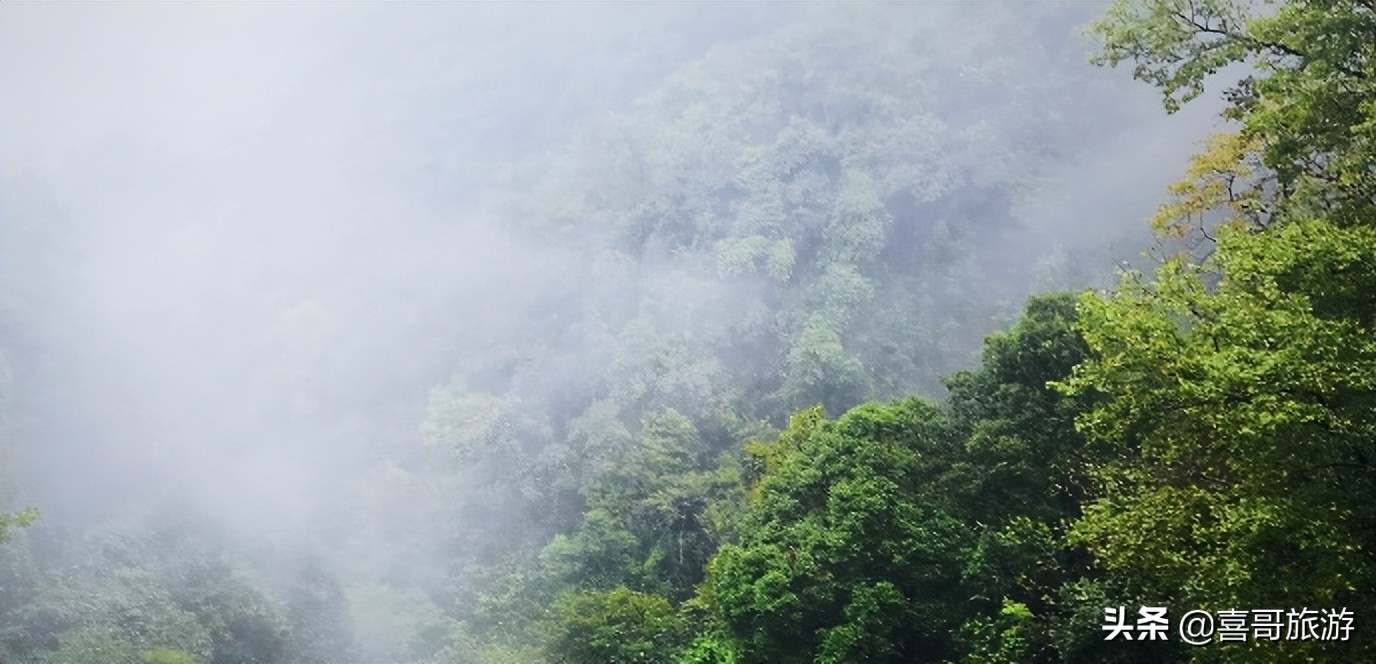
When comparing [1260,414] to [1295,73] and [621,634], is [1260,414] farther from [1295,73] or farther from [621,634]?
[621,634]

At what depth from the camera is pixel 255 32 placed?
90.1 meters

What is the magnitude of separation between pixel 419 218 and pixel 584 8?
27774 millimetres

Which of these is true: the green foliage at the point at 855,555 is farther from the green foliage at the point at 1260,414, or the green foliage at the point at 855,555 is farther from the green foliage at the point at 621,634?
the green foliage at the point at 1260,414

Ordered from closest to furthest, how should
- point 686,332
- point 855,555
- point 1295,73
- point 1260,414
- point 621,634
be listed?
point 1260,414, point 1295,73, point 855,555, point 621,634, point 686,332

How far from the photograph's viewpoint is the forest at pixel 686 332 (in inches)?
423

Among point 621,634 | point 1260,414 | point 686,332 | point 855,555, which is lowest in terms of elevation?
point 1260,414

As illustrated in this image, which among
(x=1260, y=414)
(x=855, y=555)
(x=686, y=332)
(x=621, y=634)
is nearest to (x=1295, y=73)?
(x=1260, y=414)

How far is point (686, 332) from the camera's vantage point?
57312 millimetres

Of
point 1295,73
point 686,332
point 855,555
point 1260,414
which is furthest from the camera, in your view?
point 686,332

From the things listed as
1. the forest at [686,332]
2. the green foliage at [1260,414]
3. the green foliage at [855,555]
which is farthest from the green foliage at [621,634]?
the green foliage at [1260,414]

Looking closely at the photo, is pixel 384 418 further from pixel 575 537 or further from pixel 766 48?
pixel 766 48

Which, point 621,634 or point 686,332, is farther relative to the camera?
point 686,332

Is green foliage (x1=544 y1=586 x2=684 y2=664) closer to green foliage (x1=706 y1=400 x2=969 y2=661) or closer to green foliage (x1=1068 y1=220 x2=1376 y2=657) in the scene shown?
green foliage (x1=706 y1=400 x2=969 y2=661)

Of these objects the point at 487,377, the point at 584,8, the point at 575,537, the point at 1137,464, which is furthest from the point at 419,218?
the point at 1137,464
